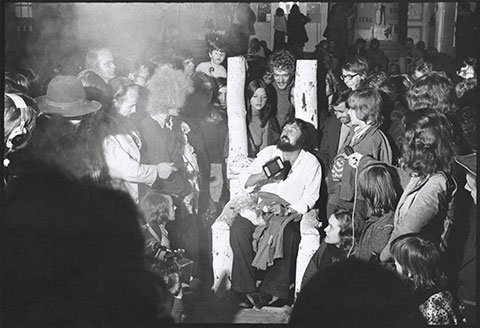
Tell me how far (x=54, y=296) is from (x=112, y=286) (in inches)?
13.4

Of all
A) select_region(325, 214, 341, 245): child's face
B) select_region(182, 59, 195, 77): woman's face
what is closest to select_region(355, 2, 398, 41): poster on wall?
select_region(182, 59, 195, 77): woman's face

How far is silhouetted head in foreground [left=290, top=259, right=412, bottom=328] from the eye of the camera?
17.9ft

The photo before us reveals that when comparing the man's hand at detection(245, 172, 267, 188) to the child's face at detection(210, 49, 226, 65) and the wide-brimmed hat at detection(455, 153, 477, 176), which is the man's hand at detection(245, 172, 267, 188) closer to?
the child's face at detection(210, 49, 226, 65)

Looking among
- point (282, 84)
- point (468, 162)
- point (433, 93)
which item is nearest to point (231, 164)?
point (282, 84)

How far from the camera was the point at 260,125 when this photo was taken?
553 cm

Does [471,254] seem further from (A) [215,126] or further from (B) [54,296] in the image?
(B) [54,296]

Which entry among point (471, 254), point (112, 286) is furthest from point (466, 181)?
point (112, 286)

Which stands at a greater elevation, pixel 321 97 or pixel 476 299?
pixel 321 97

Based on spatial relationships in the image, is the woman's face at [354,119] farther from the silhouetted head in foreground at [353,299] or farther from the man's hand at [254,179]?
the silhouetted head in foreground at [353,299]

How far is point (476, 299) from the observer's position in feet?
18.1

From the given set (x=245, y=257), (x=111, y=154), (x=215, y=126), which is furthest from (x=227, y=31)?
(x=245, y=257)

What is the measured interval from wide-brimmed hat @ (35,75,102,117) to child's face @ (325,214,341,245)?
1500 mm

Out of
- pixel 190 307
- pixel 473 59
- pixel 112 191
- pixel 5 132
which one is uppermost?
pixel 473 59

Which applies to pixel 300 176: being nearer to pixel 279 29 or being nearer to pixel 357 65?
pixel 357 65
